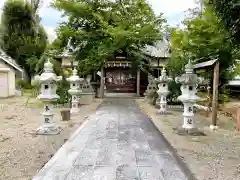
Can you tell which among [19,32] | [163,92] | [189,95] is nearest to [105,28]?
[163,92]

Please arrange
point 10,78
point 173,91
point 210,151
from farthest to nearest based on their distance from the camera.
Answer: point 10,78, point 173,91, point 210,151

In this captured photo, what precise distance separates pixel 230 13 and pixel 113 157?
3311mm

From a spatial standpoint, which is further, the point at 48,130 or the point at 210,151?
the point at 48,130

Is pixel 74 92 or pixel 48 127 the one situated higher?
pixel 74 92

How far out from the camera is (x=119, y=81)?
2431cm

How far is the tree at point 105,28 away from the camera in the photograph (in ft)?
49.0

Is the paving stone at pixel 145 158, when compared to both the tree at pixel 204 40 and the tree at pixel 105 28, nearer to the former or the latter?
the tree at pixel 204 40

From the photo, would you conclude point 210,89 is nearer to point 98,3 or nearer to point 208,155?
point 208,155

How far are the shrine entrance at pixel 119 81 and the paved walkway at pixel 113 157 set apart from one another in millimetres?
16213

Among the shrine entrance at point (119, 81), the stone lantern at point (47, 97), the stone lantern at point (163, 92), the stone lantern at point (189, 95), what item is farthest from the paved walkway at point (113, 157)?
the shrine entrance at point (119, 81)

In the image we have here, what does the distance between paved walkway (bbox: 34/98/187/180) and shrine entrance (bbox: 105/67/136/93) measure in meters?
16.2

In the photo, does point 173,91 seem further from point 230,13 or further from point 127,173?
point 127,173

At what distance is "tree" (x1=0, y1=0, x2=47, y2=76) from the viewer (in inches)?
986

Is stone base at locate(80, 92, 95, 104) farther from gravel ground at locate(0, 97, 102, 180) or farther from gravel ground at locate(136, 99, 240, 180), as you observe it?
gravel ground at locate(136, 99, 240, 180)
